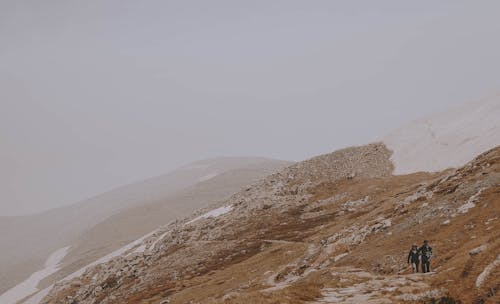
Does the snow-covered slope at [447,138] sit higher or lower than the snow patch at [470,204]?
higher

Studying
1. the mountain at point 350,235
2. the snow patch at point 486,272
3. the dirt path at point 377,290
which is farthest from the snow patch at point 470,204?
the snow patch at point 486,272

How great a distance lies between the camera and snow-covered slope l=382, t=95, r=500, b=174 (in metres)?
69.3

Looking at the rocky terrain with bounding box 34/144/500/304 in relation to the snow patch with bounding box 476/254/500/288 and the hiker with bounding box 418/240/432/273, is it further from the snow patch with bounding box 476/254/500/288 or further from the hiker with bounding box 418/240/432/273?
the hiker with bounding box 418/240/432/273

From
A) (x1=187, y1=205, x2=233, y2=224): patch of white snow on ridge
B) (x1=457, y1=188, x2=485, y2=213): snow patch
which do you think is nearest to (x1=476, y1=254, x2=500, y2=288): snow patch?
(x1=457, y1=188, x2=485, y2=213): snow patch

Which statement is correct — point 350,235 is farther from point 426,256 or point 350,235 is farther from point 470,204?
point 426,256

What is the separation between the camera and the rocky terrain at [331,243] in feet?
81.6

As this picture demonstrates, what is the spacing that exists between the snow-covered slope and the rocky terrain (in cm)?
375

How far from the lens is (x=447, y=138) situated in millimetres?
79250

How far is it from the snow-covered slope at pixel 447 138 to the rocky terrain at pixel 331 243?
3.75 m

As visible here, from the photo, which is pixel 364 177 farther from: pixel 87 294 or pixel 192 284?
pixel 87 294

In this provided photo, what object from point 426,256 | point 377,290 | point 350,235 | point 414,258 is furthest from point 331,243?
point 377,290

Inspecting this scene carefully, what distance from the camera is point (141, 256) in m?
74.8

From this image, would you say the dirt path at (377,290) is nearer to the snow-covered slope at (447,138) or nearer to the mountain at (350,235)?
the mountain at (350,235)

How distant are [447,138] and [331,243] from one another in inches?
1862
